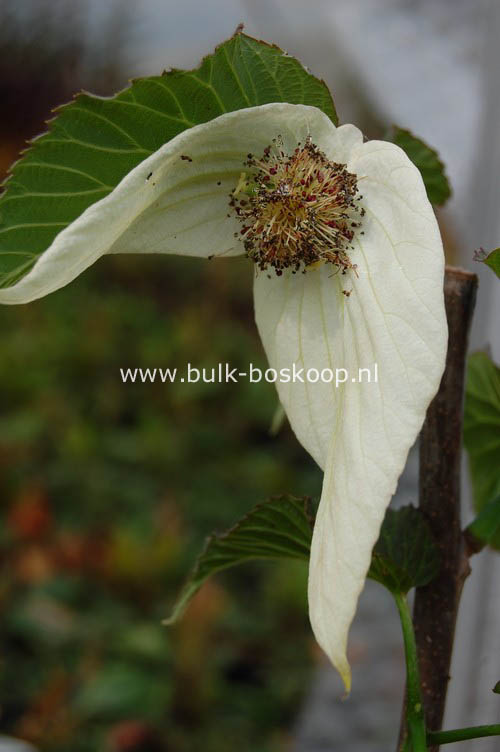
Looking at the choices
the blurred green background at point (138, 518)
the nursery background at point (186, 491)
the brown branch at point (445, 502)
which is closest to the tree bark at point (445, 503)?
the brown branch at point (445, 502)

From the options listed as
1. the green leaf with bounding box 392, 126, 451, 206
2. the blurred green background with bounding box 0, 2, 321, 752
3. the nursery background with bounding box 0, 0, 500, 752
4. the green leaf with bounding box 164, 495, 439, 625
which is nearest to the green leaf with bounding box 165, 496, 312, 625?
the green leaf with bounding box 164, 495, 439, 625

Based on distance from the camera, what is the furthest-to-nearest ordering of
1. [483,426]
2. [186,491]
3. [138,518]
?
[186,491] < [138,518] < [483,426]

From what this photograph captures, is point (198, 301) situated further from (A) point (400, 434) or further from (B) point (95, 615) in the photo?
(A) point (400, 434)

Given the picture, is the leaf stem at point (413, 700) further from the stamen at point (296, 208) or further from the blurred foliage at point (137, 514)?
the blurred foliage at point (137, 514)

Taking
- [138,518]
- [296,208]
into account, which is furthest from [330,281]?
[138,518]

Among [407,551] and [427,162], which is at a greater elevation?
[427,162]

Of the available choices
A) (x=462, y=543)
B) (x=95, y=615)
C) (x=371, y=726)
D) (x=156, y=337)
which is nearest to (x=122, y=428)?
(x=156, y=337)

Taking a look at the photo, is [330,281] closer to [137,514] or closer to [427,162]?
[427,162]

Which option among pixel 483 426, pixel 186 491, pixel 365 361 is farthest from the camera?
pixel 186 491
